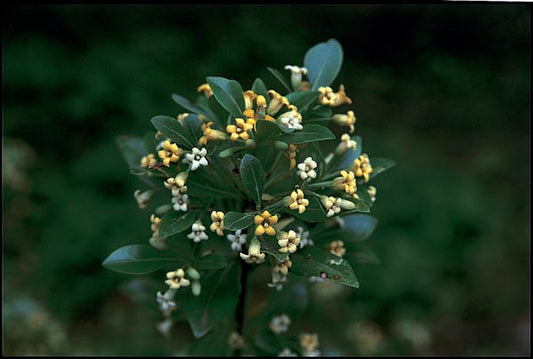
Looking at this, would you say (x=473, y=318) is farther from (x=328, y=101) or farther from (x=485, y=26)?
(x=328, y=101)

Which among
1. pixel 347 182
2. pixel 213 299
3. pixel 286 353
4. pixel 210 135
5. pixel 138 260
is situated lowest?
pixel 286 353

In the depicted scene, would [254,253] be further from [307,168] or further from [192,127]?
[192,127]

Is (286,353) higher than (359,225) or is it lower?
lower

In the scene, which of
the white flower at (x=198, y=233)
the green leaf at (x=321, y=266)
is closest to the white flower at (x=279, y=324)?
the green leaf at (x=321, y=266)

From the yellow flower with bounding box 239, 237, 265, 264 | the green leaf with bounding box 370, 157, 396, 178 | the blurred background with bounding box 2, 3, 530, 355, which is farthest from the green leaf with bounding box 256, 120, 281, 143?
the blurred background with bounding box 2, 3, 530, 355

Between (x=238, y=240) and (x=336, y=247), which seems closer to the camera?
(x=238, y=240)

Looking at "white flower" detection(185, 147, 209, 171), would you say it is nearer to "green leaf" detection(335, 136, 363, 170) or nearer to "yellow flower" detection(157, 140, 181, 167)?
"yellow flower" detection(157, 140, 181, 167)

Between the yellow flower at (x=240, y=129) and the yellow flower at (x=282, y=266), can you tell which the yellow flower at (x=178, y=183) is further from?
the yellow flower at (x=282, y=266)

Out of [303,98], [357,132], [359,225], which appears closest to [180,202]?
[303,98]
